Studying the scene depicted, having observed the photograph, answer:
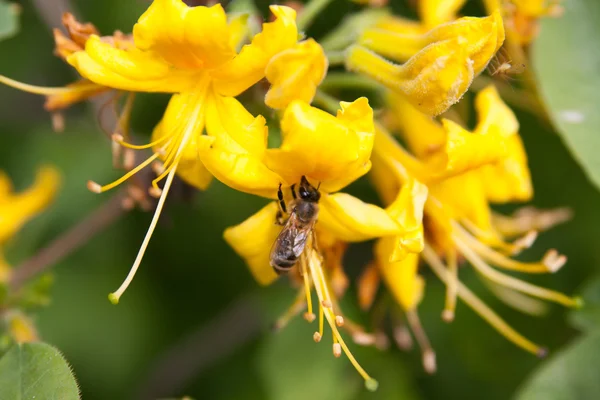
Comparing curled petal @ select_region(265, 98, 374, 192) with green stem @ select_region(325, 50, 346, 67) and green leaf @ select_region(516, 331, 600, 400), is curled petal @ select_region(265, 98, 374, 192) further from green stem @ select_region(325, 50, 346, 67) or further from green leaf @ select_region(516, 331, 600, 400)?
green leaf @ select_region(516, 331, 600, 400)

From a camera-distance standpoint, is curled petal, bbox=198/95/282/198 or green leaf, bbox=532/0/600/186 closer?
curled petal, bbox=198/95/282/198

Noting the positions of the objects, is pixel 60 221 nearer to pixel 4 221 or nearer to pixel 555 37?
pixel 4 221

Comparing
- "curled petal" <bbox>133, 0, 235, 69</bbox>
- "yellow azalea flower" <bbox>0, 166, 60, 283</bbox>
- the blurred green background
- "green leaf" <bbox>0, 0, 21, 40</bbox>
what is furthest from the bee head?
"yellow azalea flower" <bbox>0, 166, 60, 283</bbox>

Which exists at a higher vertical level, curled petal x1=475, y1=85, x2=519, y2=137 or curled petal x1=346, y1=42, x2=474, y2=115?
curled petal x1=346, y1=42, x2=474, y2=115

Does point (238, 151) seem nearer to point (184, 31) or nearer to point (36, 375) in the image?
point (184, 31)

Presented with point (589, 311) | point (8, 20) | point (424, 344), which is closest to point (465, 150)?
point (589, 311)
